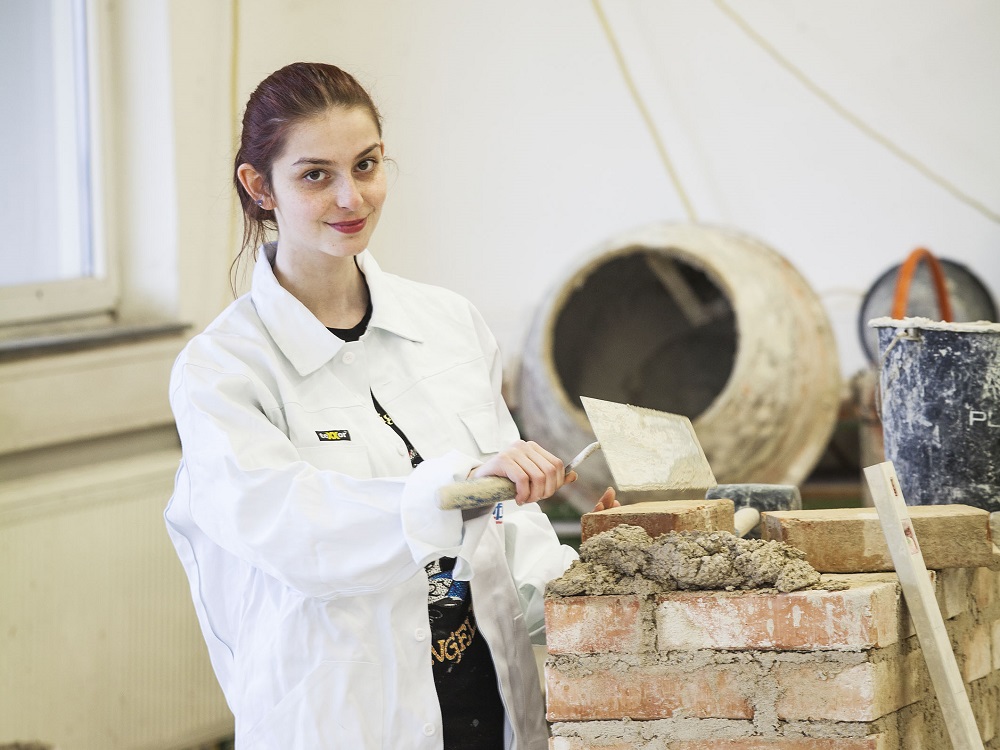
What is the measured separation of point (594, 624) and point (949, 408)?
659 millimetres

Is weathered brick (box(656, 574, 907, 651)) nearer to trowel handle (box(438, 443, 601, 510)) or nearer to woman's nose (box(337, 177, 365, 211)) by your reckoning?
trowel handle (box(438, 443, 601, 510))

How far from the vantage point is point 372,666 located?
1.31m

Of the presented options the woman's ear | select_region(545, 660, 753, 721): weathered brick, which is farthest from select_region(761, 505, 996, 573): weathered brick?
the woman's ear

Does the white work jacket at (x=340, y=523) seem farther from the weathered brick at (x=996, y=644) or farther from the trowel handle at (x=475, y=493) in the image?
the weathered brick at (x=996, y=644)

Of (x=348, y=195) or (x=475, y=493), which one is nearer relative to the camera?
(x=475, y=493)

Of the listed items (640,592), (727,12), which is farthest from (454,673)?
(727,12)

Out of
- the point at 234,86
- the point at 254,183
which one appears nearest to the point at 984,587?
the point at 254,183

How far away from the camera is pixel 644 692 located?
1239 mm

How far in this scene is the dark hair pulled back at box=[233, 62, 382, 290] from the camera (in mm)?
1365

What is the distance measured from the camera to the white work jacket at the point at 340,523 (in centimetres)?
120

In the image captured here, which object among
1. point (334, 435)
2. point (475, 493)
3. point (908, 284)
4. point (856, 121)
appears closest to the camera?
point (475, 493)

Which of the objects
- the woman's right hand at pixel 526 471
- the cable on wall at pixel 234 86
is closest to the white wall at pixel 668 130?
the cable on wall at pixel 234 86

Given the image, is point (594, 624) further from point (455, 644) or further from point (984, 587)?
point (984, 587)

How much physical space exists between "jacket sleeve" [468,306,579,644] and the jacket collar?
0.17m
